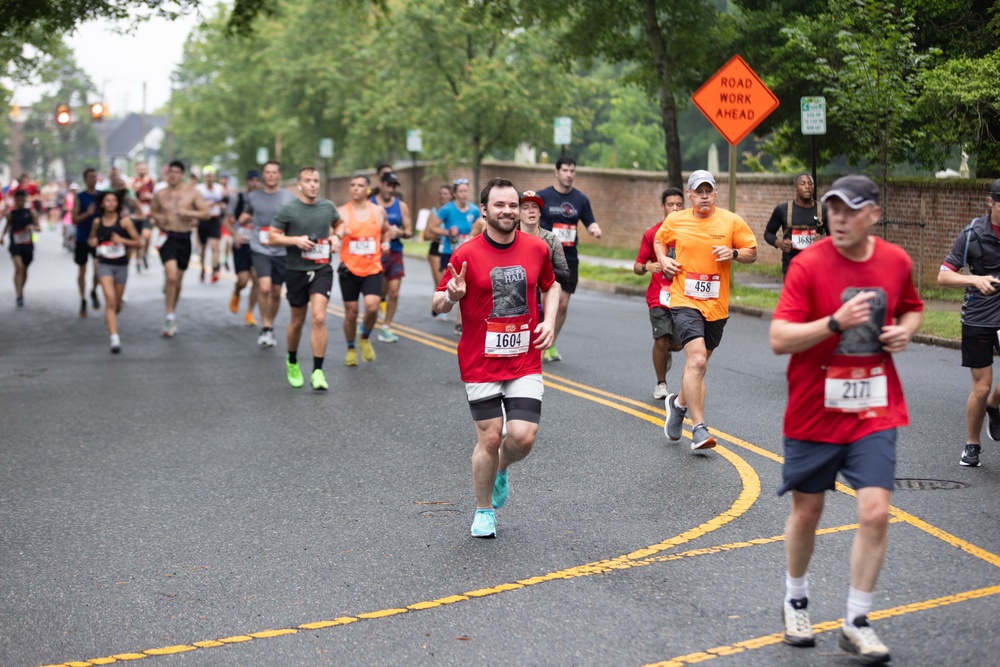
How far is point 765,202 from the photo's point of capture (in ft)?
89.9

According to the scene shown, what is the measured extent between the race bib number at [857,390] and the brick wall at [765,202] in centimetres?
1520

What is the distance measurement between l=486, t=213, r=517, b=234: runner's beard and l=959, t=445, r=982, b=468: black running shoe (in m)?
3.53

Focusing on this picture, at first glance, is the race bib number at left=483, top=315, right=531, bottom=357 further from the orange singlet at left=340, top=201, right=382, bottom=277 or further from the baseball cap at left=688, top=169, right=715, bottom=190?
the orange singlet at left=340, top=201, right=382, bottom=277

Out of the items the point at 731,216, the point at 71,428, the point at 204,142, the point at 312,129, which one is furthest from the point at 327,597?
the point at 204,142

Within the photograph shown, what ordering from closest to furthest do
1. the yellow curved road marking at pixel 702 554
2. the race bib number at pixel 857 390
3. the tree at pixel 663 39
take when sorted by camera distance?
the race bib number at pixel 857 390, the yellow curved road marking at pixel 702 554, the tree at pixel 663 39

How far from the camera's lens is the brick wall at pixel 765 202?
20.9 meters

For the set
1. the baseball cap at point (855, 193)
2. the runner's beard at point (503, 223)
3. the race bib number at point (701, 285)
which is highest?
the baseball cap at point (855, 193)

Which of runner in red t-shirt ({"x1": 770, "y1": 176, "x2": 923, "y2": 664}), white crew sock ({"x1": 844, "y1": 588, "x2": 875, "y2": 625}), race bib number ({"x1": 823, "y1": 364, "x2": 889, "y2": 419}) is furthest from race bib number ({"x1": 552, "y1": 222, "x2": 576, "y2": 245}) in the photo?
white crew sock ({"x1": 844, "y1": 588, "x2": 875, "y2": 625})

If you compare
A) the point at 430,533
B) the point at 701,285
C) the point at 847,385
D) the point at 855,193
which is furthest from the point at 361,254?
the point at 855,193

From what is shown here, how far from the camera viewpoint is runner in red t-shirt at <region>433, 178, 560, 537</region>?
6.79 meters

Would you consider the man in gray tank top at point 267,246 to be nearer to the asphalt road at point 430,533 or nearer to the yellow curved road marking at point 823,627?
the asphalt road at point 430,533

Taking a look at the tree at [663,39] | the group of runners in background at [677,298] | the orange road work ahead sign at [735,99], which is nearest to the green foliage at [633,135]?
the tree at [663,39]

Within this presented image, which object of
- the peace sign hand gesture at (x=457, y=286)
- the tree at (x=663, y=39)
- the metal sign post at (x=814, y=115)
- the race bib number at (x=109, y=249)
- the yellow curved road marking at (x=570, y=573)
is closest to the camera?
the yellow curved road marking at (x=570, y=573)

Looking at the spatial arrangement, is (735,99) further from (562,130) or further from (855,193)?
(855,193)
